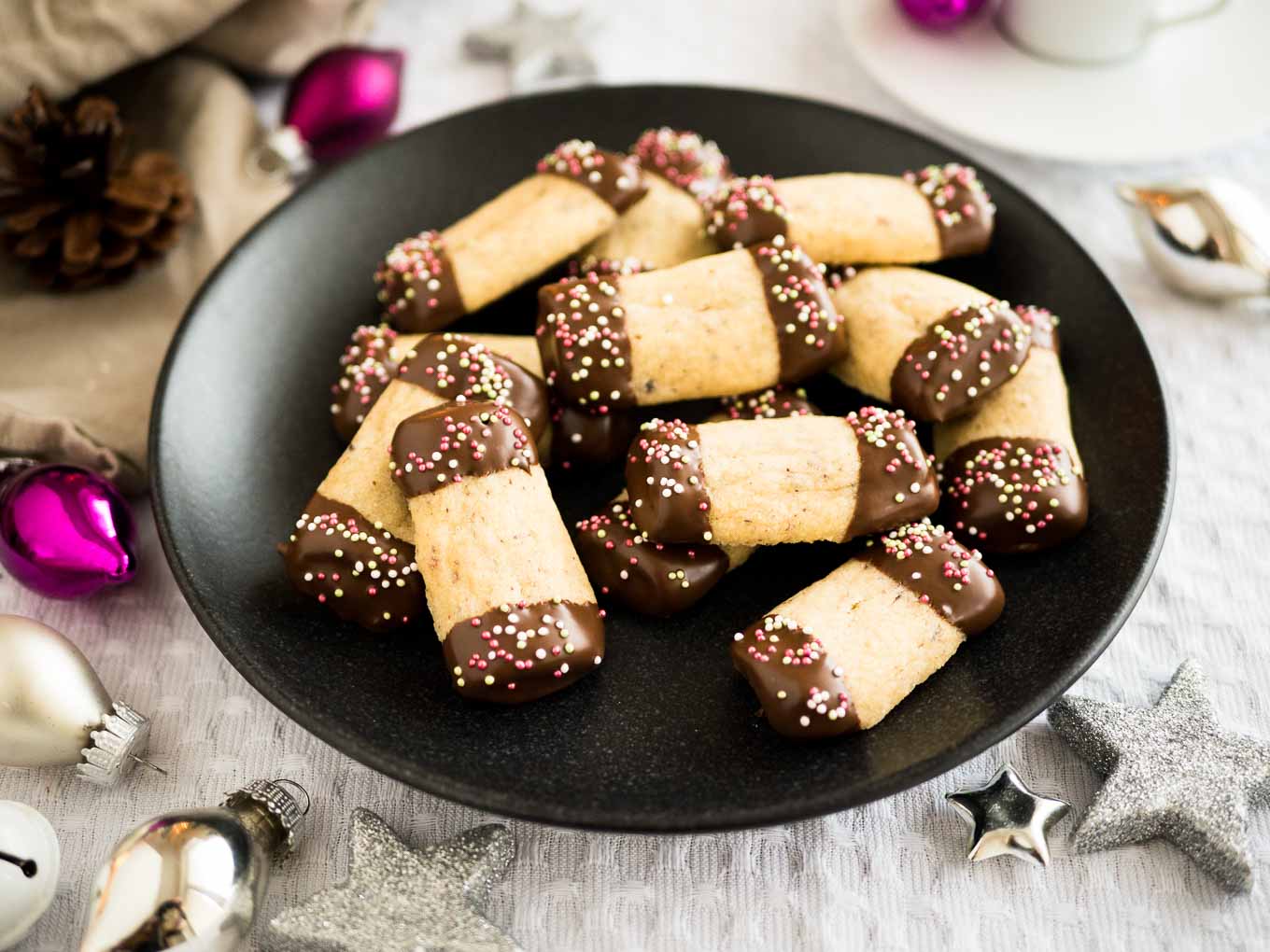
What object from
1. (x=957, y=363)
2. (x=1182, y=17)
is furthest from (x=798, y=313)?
(x=1182, y=17)

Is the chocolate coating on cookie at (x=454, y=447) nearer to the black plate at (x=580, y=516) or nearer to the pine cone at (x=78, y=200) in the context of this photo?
the black plate at (x=580, y=516)

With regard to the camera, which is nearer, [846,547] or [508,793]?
[508,793]

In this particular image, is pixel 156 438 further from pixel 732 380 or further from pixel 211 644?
pixel 732 380

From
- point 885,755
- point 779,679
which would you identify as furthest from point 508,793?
point 885,755

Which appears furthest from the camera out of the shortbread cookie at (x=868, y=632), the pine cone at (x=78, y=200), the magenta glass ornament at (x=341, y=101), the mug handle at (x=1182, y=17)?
the mug handle at (x=1182, y=17)

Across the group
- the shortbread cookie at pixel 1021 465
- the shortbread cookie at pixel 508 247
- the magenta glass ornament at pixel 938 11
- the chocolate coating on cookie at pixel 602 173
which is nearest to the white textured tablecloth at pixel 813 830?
the shortbread cookie at pixel 1021 465

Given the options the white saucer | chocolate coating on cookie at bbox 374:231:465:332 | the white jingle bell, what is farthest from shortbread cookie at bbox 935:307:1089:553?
the white jingle bell
